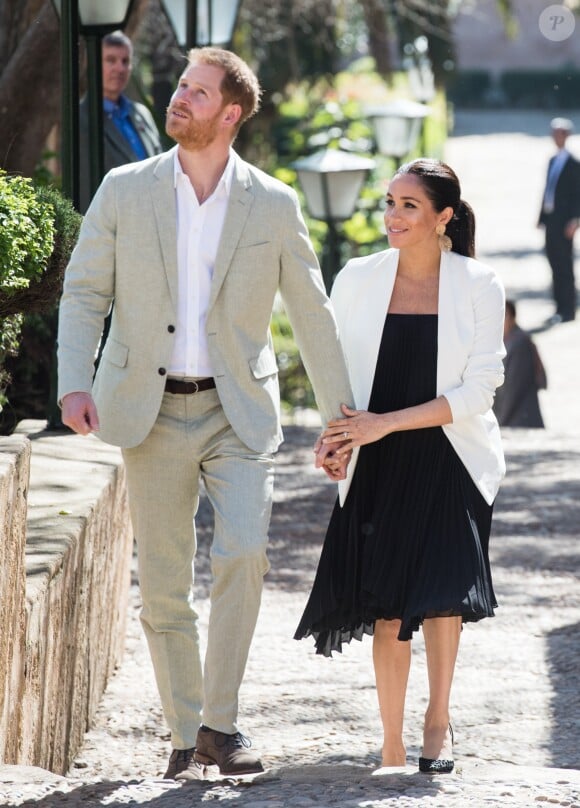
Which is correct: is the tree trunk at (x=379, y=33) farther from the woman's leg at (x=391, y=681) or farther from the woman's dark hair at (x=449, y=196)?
the woman's leg at (x=391, y=681)

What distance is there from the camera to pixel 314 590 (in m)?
4.60

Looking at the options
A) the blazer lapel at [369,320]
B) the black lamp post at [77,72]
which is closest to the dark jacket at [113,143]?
the black lamp post at [77,72]

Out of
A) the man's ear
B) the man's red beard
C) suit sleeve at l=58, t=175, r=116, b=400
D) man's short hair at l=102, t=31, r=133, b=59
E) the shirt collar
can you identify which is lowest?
suit sleeve at l=58, t=175, r=116, b=400

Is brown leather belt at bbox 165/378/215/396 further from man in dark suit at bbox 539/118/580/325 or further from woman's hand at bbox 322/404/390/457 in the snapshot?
man in dark suit at bbox 539/118/580/325

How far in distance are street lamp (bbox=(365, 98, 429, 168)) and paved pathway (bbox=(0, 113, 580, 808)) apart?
6.42m

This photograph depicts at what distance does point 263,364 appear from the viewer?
4.35 metres

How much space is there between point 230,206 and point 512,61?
192 ft

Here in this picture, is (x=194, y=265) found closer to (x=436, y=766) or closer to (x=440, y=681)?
(x=440, y=681)

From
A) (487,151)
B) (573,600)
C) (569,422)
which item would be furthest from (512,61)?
(573,600)

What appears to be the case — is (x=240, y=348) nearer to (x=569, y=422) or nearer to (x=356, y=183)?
(x=356, y=183)

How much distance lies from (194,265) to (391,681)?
1.35 m

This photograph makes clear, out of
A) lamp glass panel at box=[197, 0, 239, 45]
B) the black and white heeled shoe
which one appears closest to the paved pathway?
the black and white heeled shoe

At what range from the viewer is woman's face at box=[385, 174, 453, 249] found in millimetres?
4496

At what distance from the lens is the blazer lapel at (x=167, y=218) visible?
420 centimetres
